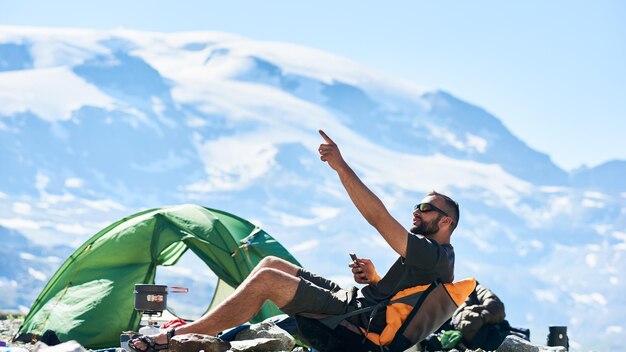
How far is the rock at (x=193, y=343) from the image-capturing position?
6297mm

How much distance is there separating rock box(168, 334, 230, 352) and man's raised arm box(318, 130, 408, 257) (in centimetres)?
137

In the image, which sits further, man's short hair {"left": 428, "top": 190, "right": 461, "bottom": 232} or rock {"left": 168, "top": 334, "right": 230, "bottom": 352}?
man's short hair {"left": 428, "top": 190, "right": 461, "bottom": 232}

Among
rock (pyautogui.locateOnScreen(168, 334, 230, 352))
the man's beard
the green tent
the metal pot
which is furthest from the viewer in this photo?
the green tent

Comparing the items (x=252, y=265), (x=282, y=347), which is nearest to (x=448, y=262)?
(x=282, y=347)

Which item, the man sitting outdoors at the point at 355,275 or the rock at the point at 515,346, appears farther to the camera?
the rock at the point at 515,346

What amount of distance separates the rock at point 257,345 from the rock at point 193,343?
46cm

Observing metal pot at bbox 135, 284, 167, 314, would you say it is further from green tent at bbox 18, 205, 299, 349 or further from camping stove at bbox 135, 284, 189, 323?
green tent at bbox 18, 205, 299, 349

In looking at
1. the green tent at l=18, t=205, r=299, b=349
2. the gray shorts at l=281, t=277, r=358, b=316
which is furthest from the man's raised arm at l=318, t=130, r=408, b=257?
the green tent at l=18, t=205, r=299, b=349

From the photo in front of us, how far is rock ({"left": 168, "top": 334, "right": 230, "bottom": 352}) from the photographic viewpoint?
6.30 m

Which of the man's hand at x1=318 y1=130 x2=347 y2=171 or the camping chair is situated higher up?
the man's hand at x1=318 y1=130 x2=347 y2=171

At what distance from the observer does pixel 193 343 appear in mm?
6379

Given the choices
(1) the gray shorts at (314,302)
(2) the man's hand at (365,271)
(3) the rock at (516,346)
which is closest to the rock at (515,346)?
(3) the rock at (516,346)

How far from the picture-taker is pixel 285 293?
21.3 ft

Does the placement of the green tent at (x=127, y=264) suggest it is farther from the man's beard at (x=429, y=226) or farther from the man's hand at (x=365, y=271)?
the man's beard at (x=429, y=226)
